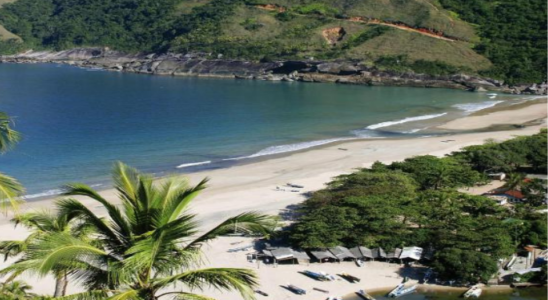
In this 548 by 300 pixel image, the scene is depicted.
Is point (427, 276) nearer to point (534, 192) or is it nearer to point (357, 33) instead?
point (534, 192)

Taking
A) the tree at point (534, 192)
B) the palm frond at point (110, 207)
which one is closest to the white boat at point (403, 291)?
the tree at point (534, 192)

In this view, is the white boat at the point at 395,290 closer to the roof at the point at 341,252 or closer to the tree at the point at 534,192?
the roof at the point at 341,252

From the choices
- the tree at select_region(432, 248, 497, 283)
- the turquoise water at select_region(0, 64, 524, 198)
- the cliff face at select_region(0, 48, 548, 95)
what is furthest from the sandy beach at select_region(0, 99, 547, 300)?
the cliff face at select_region(0, 48, 548, 95)

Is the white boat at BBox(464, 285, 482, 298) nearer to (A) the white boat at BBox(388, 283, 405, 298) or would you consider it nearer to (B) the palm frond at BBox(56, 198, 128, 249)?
(A) the white boat at BBox(388, 283, 405, 298)

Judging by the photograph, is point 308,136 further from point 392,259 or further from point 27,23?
point 27,23

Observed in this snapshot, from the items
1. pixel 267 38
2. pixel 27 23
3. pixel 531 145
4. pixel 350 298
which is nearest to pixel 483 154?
pixel 531 145

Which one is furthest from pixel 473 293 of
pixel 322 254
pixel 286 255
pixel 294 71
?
pixel 294 71
